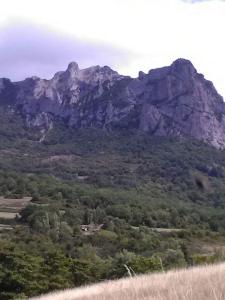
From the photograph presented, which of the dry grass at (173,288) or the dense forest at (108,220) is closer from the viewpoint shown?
the dry grass at (173,288)

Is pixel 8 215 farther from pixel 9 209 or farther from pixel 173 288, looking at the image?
pixel 173 288

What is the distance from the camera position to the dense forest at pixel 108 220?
1543 inches

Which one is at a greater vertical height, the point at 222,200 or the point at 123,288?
the point at 123,288

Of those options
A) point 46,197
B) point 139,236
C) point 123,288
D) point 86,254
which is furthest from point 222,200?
point 123,288

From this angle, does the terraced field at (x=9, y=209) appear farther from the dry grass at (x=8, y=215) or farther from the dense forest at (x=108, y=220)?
the dense forest at (x=108, y=220)

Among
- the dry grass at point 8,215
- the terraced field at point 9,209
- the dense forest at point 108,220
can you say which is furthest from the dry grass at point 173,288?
the dry grass at point 8,215

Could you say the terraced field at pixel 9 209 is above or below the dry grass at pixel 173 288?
below

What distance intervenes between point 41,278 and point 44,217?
4936 cm

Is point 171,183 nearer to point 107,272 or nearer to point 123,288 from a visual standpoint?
point 107,272

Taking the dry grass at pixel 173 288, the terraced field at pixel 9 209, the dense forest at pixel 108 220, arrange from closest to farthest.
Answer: the dry grass at pixel 173 288, the dense forest at pixel 108 220, the terraced field at pixel 9 209

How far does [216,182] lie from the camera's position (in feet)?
481

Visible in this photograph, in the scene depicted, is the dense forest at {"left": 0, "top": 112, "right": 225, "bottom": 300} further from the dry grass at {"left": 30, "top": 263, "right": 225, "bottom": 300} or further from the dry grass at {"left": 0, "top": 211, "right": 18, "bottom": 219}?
the dry grass at {"left": 30, "top": 263, "right": 225, "bottom": 300}

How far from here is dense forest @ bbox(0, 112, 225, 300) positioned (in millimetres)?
39188

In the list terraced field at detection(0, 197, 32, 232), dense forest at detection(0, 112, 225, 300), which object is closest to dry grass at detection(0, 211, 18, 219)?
terraced field at detection(0, 197, 32, 232)
